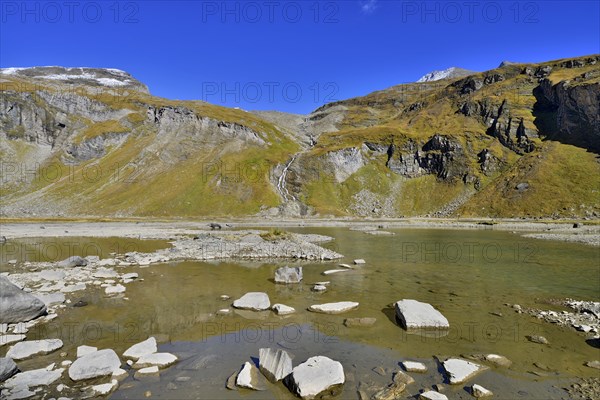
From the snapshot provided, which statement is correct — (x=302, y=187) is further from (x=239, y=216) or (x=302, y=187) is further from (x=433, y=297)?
(x=433, y=297)

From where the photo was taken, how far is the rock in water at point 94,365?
1030 centimetres

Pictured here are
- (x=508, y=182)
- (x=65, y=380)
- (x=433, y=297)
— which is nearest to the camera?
(x=65, y=380)

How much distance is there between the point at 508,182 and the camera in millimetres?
118938

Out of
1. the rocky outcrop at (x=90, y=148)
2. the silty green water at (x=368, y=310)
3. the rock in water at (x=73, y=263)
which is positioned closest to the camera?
the silty green water at (x=368, y=310)

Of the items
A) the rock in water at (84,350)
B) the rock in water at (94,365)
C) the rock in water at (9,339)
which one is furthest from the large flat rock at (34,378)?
the rock in water at (9,339)

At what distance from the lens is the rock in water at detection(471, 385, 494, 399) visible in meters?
9.82

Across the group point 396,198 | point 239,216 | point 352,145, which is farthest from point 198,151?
point 396,198

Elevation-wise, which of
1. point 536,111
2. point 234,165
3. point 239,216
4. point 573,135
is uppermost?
point 536,111

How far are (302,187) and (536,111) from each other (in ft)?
352

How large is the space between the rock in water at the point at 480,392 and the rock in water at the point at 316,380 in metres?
3.78

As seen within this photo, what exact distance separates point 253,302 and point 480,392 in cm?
1144

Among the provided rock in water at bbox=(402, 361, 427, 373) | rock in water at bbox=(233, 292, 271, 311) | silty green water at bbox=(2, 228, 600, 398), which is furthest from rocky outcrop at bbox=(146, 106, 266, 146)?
rock in water at bbox=(402, 361, 427, 373)

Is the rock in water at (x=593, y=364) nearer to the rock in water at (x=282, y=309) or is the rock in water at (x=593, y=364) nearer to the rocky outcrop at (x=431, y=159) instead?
the rock in water at (x=282, y=309)

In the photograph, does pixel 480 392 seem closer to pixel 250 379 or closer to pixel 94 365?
pixel 250 379
